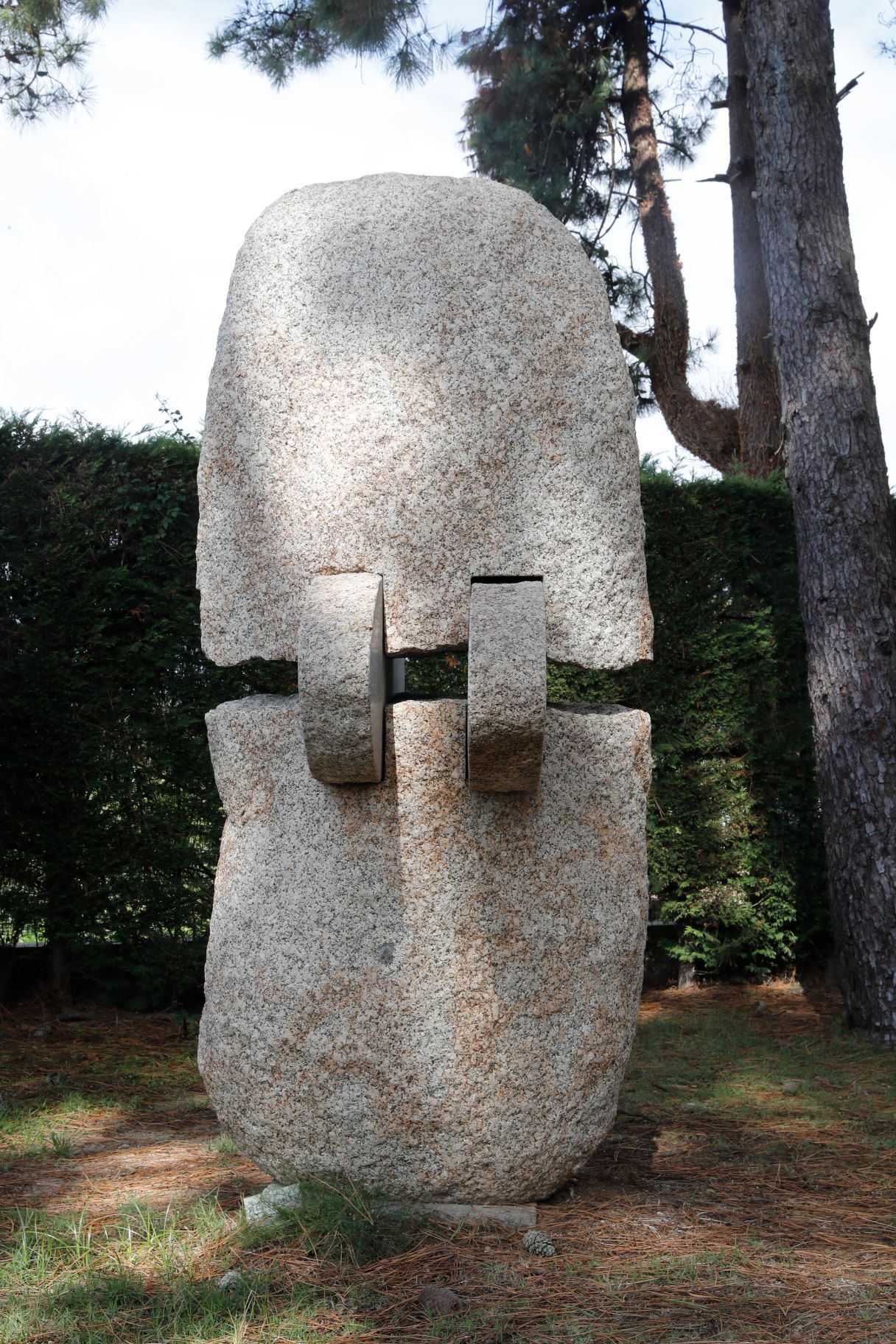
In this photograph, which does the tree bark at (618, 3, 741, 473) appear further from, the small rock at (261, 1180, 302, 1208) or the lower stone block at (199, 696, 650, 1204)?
the small rock at (261, 1180, 302, 1208)

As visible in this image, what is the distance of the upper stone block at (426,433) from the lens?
2.53 meters

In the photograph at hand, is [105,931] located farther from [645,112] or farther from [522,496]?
[645,112]

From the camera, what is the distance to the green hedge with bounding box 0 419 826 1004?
4824 mm

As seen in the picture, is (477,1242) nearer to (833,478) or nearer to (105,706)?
(105,706)

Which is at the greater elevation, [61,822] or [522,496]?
[522,496]

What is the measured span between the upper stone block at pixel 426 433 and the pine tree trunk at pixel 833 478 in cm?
242

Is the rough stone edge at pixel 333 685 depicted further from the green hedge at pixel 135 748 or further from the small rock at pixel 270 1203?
the green hedge at pixel 135 748

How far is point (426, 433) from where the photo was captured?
254cm

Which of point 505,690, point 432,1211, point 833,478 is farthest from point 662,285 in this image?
point 432,1211

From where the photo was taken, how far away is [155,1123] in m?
3.61

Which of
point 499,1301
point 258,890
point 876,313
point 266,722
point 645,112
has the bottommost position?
point 499,1301

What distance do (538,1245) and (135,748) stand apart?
10.3ft

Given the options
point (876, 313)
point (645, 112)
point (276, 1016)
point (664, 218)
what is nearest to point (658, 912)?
point (876, 313)

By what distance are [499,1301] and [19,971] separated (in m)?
3.59
